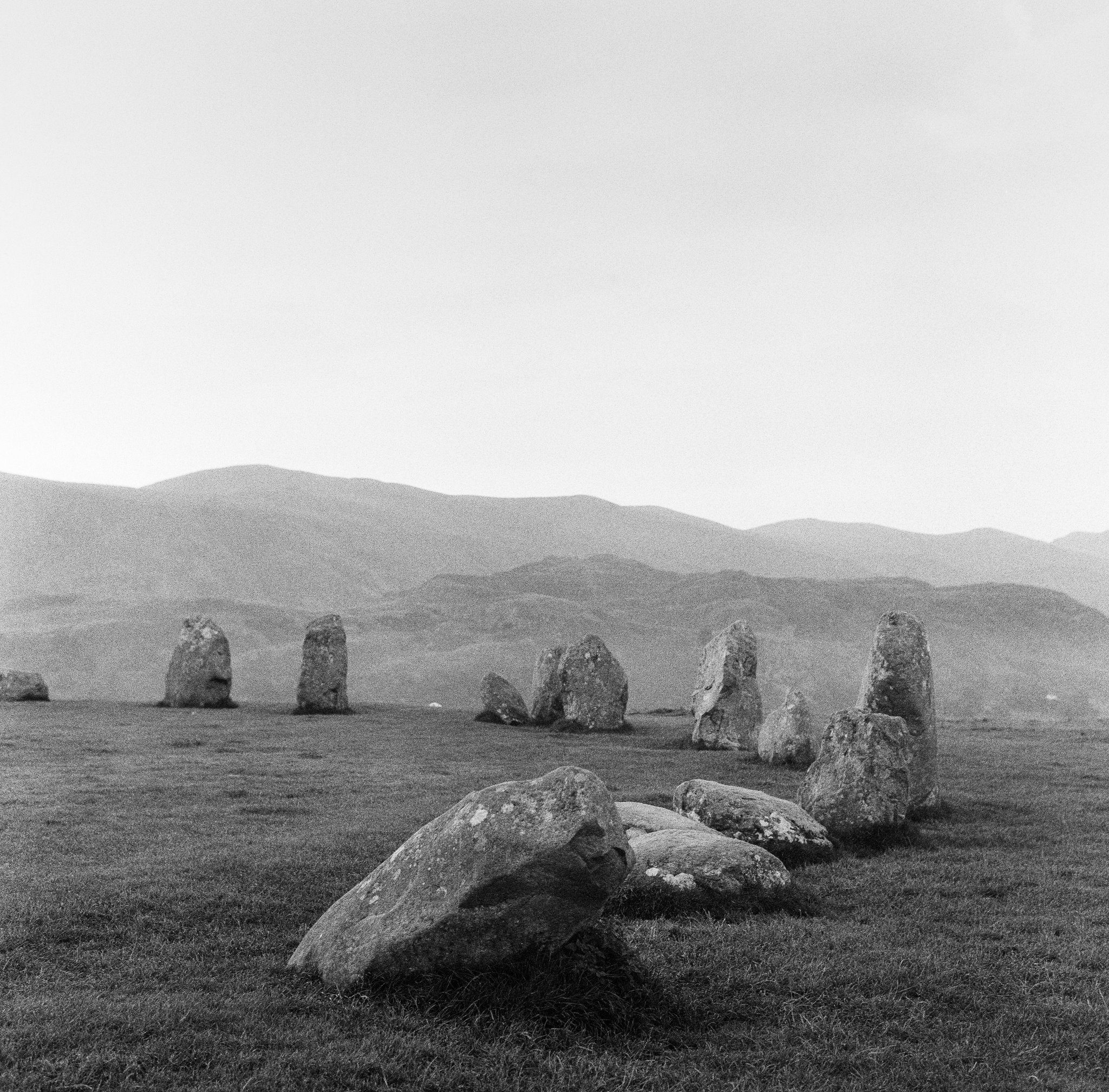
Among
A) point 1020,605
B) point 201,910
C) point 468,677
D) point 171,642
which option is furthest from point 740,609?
point 201,910

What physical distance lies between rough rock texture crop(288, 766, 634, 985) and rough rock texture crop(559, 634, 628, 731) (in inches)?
931

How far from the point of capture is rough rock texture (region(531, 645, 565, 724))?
1348 inches

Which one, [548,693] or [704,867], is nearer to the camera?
[704,867]

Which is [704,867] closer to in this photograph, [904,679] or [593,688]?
[904,679]

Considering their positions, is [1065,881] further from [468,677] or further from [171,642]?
[171,642]

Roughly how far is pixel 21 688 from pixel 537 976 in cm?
3448

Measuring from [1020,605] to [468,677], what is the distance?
64.8m

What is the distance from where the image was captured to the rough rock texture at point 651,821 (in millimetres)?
12054

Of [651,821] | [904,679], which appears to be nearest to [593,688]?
[904,679]

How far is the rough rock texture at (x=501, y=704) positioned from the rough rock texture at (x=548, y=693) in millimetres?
559

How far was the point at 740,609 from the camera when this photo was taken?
9606 cm

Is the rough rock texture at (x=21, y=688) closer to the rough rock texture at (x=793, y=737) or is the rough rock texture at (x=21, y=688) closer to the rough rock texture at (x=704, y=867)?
the rough rock texture at (x=793, y=737)

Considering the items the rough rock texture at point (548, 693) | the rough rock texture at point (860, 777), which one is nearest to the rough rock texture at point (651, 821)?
the rough rock texture at point (860, 777)

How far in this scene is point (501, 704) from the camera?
33656mm
